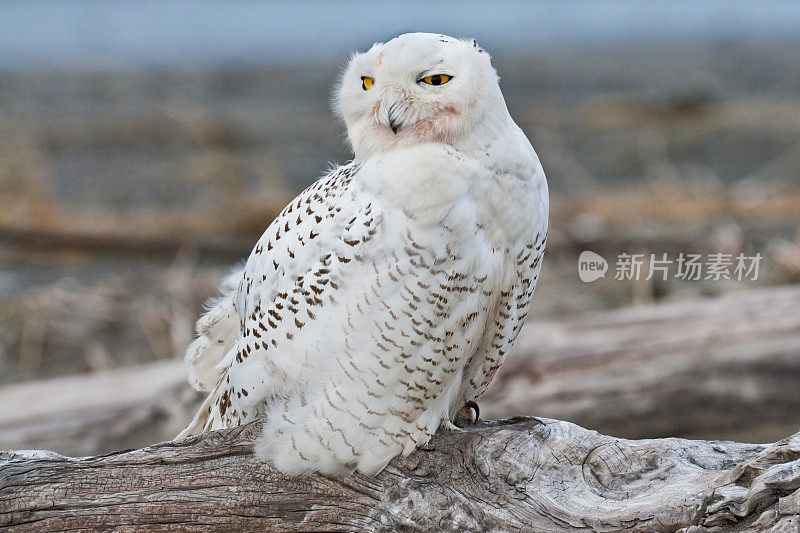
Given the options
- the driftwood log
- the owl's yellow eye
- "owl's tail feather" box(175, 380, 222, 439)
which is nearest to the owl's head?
the owl's yellow eye

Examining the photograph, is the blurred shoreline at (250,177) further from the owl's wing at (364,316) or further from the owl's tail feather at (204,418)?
the owl's tail feather at (204,418)

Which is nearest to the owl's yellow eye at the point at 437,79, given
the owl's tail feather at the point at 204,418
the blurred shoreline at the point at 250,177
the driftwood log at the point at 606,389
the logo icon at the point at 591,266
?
the blurred shoreline at the point at 250,177

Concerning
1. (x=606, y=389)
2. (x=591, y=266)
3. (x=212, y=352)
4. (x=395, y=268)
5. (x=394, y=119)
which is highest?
(x=591, y=266)

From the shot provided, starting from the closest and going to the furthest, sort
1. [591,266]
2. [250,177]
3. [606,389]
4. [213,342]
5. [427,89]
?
[427,89], [213,342], [606,389], [591,266], [250,177]

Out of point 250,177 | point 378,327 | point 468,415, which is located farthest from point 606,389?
point 250,177

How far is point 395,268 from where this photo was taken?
2002 millimetres

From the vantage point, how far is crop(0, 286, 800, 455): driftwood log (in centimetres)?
377

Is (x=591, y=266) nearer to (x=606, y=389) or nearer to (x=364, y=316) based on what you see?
(x=606, y=389)

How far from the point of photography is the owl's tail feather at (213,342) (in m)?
2.55

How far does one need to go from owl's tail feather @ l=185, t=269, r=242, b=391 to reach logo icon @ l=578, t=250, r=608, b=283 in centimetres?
304

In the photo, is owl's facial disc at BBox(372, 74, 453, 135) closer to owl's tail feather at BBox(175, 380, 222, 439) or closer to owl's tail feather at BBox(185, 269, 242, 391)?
owl's tail feather at BBox(185, 269, 242, 391)

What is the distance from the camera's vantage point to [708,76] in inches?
493

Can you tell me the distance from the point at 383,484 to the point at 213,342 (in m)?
0.70

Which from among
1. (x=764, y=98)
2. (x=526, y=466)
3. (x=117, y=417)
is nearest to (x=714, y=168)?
(x=764, y=98)
